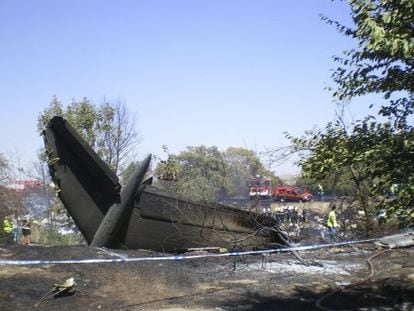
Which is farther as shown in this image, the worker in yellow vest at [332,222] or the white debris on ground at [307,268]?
the worker in yellow vest at [332,222]

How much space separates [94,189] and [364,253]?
7.01m

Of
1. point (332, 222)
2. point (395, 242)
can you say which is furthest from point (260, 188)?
point (332, 222)

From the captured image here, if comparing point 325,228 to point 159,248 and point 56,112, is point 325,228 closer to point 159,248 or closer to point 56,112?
point 159,248

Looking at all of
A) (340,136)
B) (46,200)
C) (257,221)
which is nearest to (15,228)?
(46,200)

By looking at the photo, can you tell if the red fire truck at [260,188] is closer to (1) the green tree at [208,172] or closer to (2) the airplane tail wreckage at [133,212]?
(1) the green tree at [208,172]

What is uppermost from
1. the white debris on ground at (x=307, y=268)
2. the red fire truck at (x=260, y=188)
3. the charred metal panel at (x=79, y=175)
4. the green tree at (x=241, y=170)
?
the green tree at (x=241, y=170)

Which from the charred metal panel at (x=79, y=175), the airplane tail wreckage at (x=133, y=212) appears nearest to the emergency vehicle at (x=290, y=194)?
the airplane tail wreckage at (x=133, y=212)

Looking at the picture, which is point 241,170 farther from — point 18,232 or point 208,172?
point 18,232

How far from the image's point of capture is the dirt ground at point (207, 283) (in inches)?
281

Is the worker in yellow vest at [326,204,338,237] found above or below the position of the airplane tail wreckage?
above

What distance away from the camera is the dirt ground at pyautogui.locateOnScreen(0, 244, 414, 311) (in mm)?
7133

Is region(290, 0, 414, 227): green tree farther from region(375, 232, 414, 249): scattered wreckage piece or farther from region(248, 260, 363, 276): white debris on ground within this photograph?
region(375, 232, 414, 249): scattered wreckage piece

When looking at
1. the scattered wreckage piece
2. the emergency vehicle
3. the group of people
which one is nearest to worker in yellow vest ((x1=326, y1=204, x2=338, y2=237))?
the scattered wreckage piece

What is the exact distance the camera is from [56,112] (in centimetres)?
2280
